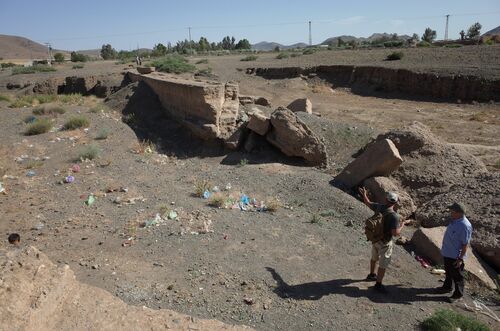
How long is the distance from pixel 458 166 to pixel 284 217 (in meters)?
4.30

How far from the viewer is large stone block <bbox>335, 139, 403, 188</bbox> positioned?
346 inches

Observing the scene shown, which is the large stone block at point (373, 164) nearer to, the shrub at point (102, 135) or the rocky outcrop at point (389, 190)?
the rocky outcrop at point (389, 190)

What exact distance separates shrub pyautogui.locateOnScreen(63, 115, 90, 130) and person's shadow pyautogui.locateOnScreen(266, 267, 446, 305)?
413 inches

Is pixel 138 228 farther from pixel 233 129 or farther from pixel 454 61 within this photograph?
pixel 454 61

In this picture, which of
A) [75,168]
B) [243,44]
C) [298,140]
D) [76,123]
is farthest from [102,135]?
[243,44]

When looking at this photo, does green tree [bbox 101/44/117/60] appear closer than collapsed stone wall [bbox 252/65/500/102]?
No

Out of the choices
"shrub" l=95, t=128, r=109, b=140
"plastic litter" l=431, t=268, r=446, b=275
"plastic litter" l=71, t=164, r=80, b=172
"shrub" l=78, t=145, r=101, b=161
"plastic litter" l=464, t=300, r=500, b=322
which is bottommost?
"plastic litter" l=464, t=300, r=500, b=322

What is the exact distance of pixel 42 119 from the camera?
1480 centimetres

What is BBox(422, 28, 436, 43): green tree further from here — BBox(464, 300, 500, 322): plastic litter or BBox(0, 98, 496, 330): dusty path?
BBox(464, 300, 500, 322): plastic litter

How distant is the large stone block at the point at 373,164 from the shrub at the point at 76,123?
353 inches

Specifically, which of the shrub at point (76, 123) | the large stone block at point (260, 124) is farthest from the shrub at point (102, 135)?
the large stone block at point (260, 124)

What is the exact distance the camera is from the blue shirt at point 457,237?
5.43 m

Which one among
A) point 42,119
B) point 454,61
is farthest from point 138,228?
point 454,61

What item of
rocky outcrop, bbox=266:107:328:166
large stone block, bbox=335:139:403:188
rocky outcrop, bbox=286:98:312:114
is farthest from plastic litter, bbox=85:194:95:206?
rocky outcrop, bbox=286:98:312:114
